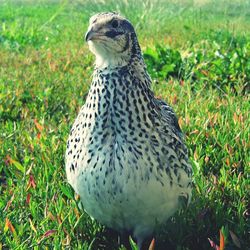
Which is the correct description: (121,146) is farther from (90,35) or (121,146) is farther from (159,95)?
(159,95)

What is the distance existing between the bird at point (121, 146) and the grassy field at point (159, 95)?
8.3 inches

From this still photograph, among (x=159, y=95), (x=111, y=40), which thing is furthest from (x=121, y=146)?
(x=159, y=95)

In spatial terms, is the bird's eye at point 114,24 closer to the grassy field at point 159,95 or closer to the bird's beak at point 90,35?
the bird's beak at point 90,35

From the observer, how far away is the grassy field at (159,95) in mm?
2875

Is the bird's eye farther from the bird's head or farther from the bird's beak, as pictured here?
the bird's beak

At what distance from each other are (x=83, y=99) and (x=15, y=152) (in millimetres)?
1282

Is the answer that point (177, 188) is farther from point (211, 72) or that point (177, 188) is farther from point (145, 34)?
point (145, 34)

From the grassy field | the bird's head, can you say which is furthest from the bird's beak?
the grassy field

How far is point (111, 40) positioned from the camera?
8.51 ft

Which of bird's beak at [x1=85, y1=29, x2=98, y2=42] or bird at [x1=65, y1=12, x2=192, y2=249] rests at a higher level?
bird's beak at [x1=85, y1=29, x2=98, y2=42]

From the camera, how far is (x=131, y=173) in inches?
102

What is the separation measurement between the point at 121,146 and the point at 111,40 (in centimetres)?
47

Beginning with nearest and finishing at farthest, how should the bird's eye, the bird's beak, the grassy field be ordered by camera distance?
the bird's beak, the bird's eye, the grassy field

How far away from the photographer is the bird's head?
102 inches
